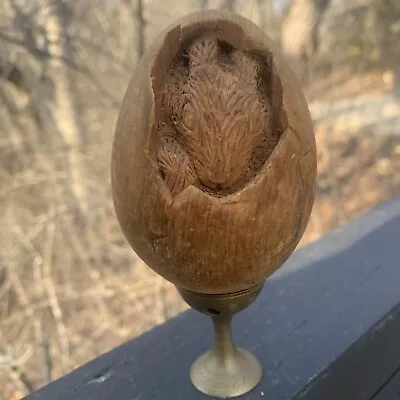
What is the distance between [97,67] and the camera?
2176 mm

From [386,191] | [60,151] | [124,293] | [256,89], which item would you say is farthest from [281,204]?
[386,191]

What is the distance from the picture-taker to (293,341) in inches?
33.7

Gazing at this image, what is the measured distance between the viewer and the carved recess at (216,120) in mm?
552

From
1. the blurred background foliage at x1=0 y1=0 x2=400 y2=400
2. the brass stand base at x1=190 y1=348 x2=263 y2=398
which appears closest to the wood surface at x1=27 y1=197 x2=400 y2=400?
the brass stand base at x1=190 y1=348 x2=263 y2=398

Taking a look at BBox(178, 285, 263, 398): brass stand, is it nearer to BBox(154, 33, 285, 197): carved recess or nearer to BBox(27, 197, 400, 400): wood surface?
BBox(27, 197, 400, 400): wood surface

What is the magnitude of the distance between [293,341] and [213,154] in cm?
43

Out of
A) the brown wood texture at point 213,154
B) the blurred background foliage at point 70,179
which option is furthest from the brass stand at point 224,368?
the blurred background foliage at point 70,179

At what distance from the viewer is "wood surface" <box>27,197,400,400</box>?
0.78m

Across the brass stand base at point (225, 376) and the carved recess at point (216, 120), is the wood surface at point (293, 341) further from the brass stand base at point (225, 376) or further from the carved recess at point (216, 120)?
the carved recess at point (216, 120)

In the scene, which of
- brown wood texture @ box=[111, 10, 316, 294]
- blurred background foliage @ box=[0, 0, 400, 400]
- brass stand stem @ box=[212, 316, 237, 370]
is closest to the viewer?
brown wood texture @ box=[111, 10, 316, 294]

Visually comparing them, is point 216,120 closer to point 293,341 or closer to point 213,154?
point 213,154

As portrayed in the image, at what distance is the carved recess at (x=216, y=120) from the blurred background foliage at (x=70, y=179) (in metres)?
1.40

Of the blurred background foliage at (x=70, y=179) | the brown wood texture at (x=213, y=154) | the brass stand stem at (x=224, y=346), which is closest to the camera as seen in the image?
the brown wood texture at (x=213, y=154)

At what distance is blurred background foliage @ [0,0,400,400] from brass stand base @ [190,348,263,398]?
3.74ft
